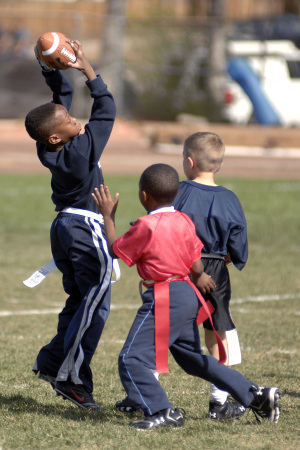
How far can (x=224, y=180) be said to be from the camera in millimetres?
19031

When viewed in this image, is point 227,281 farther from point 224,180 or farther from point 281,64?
point 281,64

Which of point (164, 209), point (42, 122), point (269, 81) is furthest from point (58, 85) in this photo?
point (269, 81)

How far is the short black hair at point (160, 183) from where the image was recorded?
454cm

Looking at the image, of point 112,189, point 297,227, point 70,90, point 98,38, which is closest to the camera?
point 70,90

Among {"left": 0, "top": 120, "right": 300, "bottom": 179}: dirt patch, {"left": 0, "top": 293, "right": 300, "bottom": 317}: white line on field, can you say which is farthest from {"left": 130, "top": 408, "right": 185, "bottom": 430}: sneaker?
{"left": 0, "top": 120, "right": 300, "bottom": 179}: dirt patch

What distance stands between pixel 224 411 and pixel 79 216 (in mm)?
1529

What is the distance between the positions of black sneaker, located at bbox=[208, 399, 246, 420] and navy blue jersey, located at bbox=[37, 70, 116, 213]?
1.48 meters

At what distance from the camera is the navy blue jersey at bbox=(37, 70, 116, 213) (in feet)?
16.0

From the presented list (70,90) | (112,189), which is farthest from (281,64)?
(70,90)

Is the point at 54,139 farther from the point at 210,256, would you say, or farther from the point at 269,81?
the point at 269,81

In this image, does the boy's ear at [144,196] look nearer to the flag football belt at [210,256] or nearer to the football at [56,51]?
the flag football belt at [210,256]

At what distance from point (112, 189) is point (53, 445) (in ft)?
42.8

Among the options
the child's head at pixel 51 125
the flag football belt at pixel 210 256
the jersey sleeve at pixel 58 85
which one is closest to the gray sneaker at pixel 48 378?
the flag football belt at pixel 210 256

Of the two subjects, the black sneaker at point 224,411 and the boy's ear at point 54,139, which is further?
the boy's ear at point 54,139
